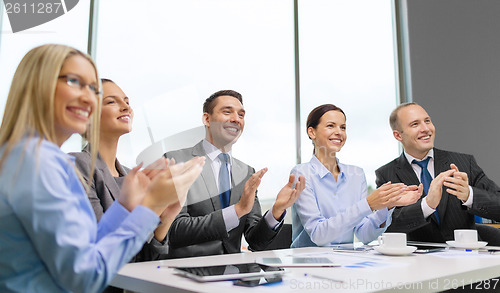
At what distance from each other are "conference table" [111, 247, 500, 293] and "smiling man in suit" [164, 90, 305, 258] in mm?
392

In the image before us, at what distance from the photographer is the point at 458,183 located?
2.02m

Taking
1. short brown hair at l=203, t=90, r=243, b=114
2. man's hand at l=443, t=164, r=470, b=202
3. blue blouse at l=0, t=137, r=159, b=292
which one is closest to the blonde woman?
blue blouse at l=0, t=137, r=159, b=292

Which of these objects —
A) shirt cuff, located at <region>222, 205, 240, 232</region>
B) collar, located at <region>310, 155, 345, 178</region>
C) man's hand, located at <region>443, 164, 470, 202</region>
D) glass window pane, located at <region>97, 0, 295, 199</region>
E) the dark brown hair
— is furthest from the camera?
the dark brown hair

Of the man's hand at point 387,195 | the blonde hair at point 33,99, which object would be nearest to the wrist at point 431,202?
the man's hand at point 387,195

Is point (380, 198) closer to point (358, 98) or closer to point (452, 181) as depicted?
point (452, 181)

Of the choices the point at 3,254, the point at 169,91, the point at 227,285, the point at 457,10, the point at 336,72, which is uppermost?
the point at 457,10

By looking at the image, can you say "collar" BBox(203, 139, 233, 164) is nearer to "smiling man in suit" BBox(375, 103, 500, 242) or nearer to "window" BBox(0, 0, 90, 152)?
"smiling man in suit" BBox(375, 103, 500, 242)

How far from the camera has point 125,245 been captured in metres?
0.76

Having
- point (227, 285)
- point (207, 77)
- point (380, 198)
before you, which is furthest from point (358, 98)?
point (227, 285)

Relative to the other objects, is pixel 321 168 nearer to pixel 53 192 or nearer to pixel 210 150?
pixel 210 150

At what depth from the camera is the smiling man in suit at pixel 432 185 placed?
2.03m

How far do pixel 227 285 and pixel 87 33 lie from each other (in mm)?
2809

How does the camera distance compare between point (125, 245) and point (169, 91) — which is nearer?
point (125, 245)

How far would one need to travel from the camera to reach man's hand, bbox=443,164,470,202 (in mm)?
1989
